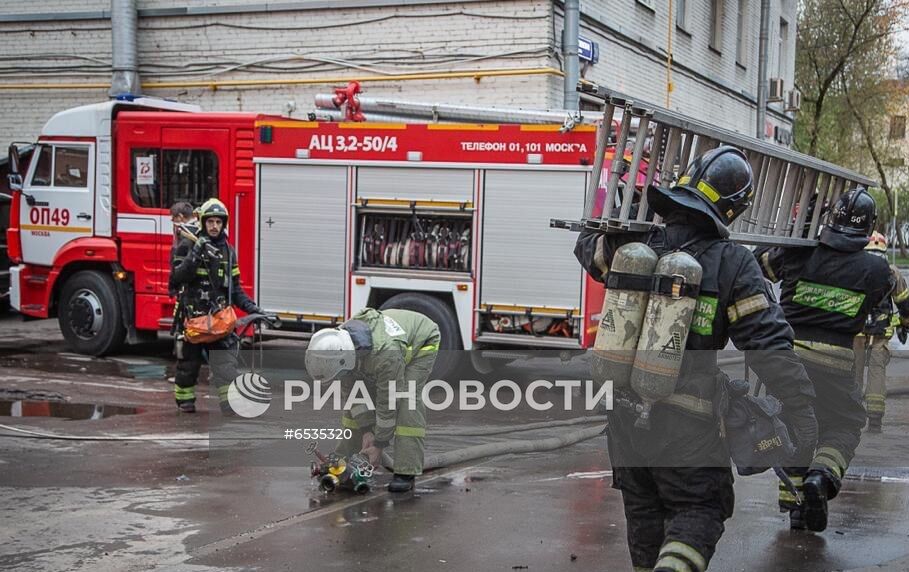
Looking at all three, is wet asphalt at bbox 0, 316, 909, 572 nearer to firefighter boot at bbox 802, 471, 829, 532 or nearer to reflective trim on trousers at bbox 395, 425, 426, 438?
firefighter boot at bbox 802, 471, 829, 532

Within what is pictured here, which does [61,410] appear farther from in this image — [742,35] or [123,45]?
[742,35]

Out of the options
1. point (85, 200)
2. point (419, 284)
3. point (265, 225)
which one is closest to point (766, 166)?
point (419, 284)

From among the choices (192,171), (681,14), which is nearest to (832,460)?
(192,171)

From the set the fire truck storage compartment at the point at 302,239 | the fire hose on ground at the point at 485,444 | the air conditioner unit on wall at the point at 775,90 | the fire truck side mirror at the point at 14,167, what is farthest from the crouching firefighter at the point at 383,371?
the air conditioner unit on wall at the point at 775,90

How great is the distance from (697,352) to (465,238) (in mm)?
6819

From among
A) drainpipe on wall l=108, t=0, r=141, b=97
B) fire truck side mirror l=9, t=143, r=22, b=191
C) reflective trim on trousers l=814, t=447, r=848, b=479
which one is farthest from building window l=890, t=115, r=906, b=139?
reflective trim on trousers l=814, t=447, r=848, b=479

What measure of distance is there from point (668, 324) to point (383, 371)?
236 centimetres

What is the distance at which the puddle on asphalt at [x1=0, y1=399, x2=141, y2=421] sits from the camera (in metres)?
9.02

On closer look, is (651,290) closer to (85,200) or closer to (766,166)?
(766,166)

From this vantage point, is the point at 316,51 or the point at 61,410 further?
the point at 316,51

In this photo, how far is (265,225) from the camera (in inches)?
457

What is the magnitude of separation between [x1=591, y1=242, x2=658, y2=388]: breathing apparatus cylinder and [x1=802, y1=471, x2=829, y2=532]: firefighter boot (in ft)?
6.34

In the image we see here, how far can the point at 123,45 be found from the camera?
54.4ft

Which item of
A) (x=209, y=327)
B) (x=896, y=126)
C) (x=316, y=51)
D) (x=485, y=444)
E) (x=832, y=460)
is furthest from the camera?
(x=896, y=126)
